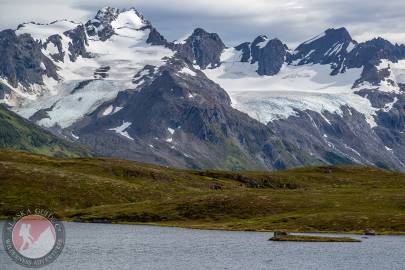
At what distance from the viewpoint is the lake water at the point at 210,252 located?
13475 cm

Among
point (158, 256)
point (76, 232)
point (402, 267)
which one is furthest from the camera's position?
point (76, 232)

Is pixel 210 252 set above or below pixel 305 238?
above

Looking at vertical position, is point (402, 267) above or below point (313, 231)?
above

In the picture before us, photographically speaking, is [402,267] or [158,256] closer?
[402,267]

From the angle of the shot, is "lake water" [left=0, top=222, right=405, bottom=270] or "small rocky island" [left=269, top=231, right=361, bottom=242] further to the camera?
"small rocky island" [left=269, top=231, right=361, bottom=242]

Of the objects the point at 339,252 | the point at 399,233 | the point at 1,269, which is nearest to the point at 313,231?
the point at 399,233

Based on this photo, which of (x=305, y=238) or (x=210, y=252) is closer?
(x=210, y=252)

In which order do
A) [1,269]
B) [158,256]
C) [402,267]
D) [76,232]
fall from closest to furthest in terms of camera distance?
[1,269] < [402,267] < [158,256] < [76,232]

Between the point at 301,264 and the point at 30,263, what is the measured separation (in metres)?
41.7

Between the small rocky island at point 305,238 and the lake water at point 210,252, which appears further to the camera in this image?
the small rocky island at point 305,238

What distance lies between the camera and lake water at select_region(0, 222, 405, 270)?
13475cm

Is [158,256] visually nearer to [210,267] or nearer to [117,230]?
[210,267]

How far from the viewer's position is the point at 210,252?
6029 inches

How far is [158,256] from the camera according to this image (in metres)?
146
